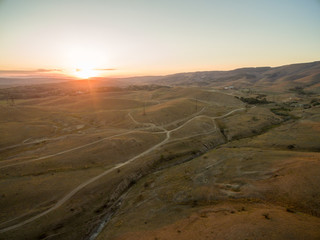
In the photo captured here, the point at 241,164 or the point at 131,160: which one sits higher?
the point at 241,164

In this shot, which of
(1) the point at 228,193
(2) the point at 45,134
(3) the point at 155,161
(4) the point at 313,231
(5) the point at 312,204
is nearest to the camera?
(4) the point at 313,231

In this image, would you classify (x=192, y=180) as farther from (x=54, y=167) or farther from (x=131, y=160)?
(x=54, y=167)

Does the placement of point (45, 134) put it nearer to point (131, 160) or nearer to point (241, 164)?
point (131, 160)

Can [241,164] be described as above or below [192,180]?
above

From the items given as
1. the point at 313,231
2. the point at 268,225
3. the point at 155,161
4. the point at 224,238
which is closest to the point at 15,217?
the point at 155,161

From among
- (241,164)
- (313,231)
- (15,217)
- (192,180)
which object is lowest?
(15,217)

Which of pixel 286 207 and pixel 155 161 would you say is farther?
pixel 155 161

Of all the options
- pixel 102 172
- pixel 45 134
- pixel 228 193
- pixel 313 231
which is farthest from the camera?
pixel 45 134

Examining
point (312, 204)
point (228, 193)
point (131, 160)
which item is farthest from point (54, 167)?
point (312, 204)

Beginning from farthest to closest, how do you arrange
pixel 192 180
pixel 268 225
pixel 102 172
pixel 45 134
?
pixel 45 134 → pixel 102 172 → pixel 192 180 → pixel 268 225
